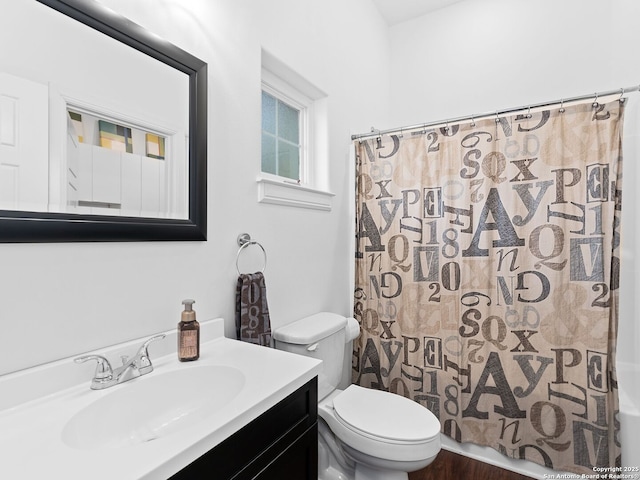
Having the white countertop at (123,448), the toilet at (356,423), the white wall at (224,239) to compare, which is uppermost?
the white wall at (224,239)

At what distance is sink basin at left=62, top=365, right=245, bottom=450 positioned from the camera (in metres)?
0.80

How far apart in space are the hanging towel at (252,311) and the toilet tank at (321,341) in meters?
0.13

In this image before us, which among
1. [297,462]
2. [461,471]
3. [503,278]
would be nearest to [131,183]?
[297,462]

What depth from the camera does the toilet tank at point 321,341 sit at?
1460mm

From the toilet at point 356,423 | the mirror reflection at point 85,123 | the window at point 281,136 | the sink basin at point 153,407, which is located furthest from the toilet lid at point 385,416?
the window at point 281,136

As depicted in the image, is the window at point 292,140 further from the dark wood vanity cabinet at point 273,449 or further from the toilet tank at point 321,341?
the dark wood vanity cabinet at point 273,449

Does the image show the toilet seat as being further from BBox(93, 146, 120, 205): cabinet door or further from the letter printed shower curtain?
BBox(93, 146, 120, 205): cabinet door

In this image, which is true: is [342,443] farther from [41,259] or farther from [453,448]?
[41,259]

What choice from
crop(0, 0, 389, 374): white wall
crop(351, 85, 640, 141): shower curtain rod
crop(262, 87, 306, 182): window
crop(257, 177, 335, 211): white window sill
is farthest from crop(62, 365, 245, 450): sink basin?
crop(351, 85, 640, 141): shower curtain rod

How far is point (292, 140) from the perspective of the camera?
75.6 inches

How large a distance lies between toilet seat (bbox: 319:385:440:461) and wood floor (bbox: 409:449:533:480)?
52 cm

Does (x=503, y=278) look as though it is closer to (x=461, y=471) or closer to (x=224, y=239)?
(x=461, y=471)

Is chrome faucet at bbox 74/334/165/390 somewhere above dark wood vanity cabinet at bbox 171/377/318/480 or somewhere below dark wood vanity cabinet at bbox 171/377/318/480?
above

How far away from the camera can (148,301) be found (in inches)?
41.9
